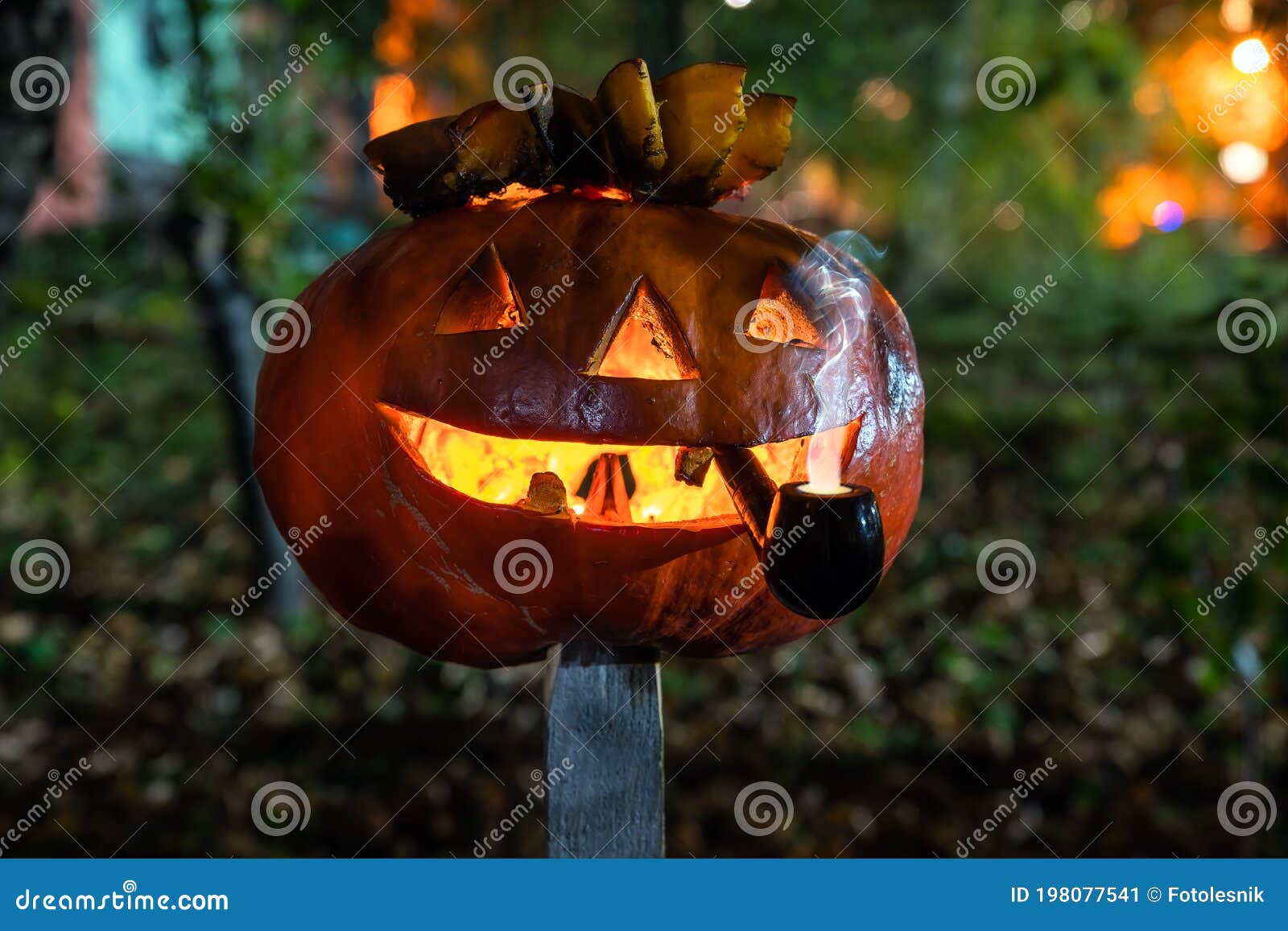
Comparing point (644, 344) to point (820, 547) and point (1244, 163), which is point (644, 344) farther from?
point (1244, 163)

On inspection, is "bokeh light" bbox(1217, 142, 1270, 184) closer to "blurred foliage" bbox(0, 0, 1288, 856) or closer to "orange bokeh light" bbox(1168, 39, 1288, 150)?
"blurred foliage" bbox(0, 0, 1288, 856)

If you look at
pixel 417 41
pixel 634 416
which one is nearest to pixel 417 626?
pixel 634 416

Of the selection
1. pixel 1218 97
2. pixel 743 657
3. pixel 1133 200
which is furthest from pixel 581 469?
pixel 1133 200

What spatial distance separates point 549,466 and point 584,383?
21cm

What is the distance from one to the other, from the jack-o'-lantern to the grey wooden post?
0.36ft

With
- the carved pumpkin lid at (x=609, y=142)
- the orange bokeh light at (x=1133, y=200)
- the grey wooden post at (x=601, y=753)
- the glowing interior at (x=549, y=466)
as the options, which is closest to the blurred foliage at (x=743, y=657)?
the carved pumpkin lid at (x=609, y=142)

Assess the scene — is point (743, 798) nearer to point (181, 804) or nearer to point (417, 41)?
point (181, 804)

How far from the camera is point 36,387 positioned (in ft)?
22.9

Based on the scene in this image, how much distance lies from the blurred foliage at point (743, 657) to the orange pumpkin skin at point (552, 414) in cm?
138

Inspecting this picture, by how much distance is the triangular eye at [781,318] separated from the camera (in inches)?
52.2

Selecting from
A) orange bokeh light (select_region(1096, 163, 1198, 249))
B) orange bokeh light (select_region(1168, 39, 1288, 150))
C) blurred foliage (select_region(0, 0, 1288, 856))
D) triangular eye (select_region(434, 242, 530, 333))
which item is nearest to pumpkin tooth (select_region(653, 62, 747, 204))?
triangular eye (select_region(434, 242, 530, 333))

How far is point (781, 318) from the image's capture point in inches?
53.0

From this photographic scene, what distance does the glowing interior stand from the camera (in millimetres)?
1372

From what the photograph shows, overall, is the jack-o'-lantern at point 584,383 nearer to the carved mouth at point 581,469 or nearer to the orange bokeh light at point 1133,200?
the carved mouth at point 581,469
